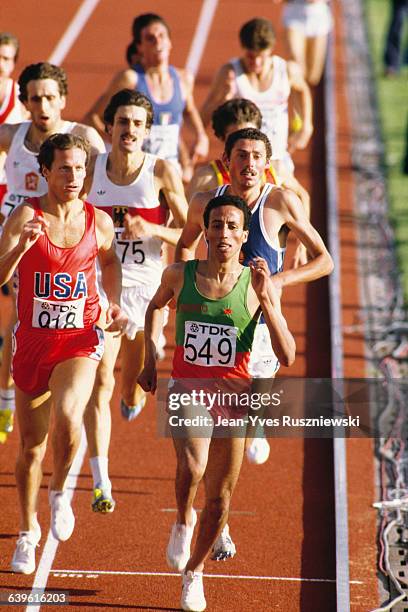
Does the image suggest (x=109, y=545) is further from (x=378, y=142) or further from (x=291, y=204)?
(x=378, y=142)

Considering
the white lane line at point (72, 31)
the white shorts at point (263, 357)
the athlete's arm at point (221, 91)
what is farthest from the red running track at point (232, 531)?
the white lane line at point (72, 31)

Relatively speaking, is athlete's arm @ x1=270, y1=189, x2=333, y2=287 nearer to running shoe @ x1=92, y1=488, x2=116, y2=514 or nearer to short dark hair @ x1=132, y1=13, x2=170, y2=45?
running shoe @ x1=92, y1=488, x2=116, y2=514

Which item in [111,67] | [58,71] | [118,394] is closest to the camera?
[58,71]

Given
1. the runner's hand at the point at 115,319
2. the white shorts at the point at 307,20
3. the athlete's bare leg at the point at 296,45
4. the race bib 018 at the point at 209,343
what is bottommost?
the race bib 018 at the point at 209,343

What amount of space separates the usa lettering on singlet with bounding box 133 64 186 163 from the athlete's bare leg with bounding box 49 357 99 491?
335 cm

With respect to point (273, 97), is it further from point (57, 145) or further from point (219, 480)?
point (219, 480)

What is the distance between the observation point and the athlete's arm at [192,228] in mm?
6512

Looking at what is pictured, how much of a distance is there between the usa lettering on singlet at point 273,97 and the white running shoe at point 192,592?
4008 mm

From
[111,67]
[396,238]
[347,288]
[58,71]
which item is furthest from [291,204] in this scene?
[111,67]

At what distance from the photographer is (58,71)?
750 centimetres

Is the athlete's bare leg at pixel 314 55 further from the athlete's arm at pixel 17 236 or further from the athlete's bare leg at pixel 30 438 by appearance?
the athlete's bare leg at pixel 30 438

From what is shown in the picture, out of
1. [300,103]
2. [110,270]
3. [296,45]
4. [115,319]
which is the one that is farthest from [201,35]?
[115,319]

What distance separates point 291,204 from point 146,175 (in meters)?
1.04

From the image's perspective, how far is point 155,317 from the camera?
6.09m
